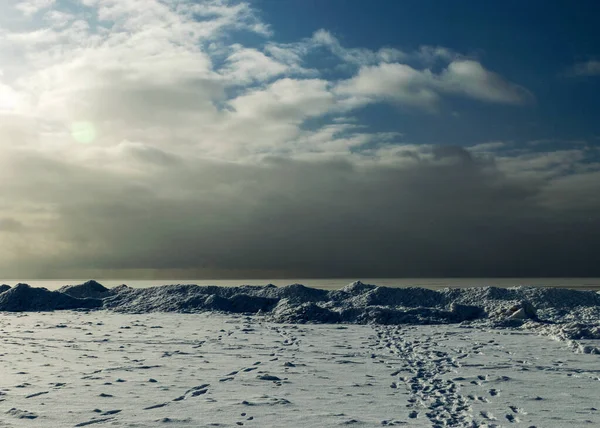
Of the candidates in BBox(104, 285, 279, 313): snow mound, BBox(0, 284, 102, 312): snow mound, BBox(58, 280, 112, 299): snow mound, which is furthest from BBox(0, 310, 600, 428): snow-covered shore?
Answer: BBox(58, 280, 112, 299): snow mound

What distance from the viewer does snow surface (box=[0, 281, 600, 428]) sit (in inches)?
388

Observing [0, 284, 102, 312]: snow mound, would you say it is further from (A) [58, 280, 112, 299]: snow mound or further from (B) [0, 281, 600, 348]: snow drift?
(A) [58, 280, 112, 299]: snow mound

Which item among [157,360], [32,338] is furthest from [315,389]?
[32,338]

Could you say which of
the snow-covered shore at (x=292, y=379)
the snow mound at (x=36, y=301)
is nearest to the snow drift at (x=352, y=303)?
the snow mound at (x=36, y=301)

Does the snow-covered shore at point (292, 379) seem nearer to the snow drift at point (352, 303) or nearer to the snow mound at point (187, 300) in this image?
the snow drift at point (352, 303)

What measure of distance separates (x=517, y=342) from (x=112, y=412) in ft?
51.5

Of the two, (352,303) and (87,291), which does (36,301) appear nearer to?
(87,291)

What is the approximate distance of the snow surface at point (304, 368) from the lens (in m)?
9.85

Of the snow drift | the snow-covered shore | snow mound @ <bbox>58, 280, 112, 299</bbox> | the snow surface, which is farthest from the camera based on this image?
snow mound @ <bbox>58, 280, 112, 299</bbox>

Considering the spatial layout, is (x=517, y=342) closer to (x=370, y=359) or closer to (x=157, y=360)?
(x=370, y=359)

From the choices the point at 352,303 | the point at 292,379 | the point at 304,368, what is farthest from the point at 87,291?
the point at 292,379

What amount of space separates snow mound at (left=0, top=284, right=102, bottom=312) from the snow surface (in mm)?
6032

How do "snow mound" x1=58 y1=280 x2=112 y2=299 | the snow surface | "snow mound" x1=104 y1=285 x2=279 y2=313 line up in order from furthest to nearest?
"snow mound" x1=58 y1=280 x2=112 y2=299, "snow mound" x1=104 y1=285 x2=279 y2=313, the snow surface

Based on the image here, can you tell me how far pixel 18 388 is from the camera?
1191cm
